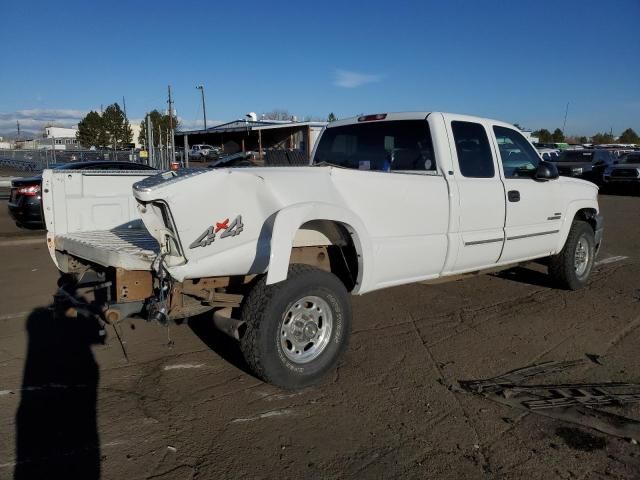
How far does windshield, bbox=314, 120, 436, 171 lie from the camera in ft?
17.1

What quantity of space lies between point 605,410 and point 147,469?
9.70 feet

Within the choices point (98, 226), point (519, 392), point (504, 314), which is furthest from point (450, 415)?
point (98, 226)

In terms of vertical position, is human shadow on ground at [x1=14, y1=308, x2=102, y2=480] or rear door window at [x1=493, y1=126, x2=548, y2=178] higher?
rear door window at [x1=493, y1=126, x2=548, y2=178]

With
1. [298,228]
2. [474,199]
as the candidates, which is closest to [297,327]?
[298,228]

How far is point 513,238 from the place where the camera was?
5.68 meters

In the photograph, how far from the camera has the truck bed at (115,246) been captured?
11.9ft

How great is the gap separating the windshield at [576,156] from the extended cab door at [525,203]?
21863 mm

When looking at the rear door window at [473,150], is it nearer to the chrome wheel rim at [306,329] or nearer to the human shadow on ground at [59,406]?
the chrome wheel rim at [306,329]

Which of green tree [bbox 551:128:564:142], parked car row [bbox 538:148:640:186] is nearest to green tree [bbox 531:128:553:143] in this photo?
green tree [bbox 551:128:564:142]

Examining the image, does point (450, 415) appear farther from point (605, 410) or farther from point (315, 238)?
point (315, 238)

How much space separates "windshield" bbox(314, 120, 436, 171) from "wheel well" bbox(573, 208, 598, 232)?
9.15 feet

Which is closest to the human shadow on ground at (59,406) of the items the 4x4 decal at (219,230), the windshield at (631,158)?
the 4x4 decal at (219,230)

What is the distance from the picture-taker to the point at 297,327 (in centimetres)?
402

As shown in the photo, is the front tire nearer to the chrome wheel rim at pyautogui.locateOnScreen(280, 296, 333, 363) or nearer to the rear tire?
the chrome wheel rim at pyautogui.locateOnScreen(280, 296, 333, 363)
